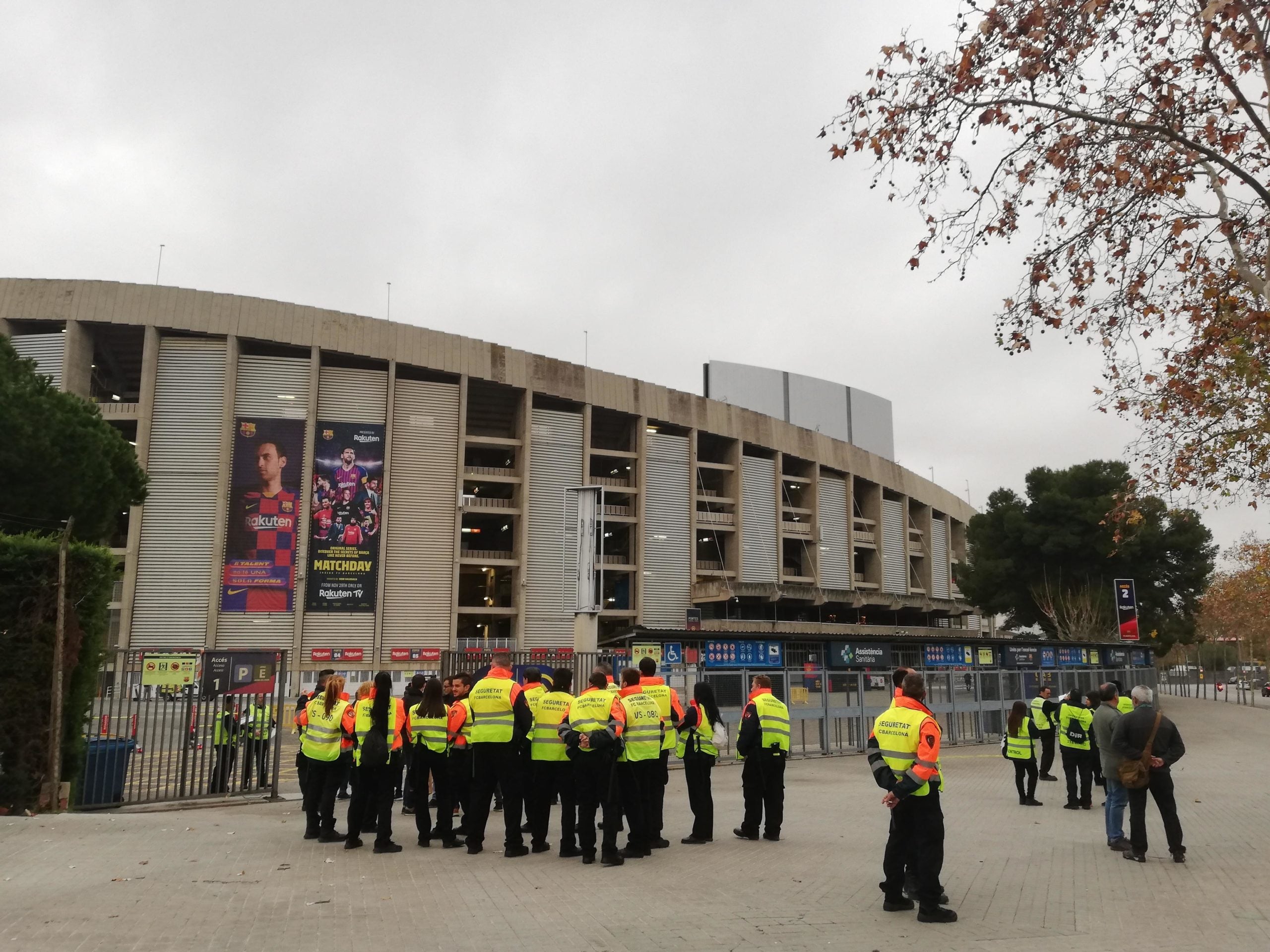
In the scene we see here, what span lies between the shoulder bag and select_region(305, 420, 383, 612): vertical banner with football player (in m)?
41.3

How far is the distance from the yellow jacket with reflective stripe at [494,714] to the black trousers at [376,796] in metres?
0.99

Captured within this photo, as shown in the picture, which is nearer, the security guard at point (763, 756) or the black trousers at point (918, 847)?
the black trousers at point (918, 847)

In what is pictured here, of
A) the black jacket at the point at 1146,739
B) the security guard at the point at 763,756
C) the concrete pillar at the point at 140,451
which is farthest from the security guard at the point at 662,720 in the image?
the concrete pillar at the point at 140,451

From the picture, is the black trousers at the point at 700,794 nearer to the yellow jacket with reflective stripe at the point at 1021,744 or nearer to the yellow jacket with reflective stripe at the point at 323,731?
the yellow jacket with reflective stripe at the point at 323,731

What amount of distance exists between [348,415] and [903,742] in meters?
43.8

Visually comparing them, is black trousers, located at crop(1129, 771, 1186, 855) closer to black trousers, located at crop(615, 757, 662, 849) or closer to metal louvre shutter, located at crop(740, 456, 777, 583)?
black trousers, located at crop(615, 757, 662, 849)

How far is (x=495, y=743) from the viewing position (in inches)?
354

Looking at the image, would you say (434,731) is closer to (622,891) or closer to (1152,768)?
(622,891)

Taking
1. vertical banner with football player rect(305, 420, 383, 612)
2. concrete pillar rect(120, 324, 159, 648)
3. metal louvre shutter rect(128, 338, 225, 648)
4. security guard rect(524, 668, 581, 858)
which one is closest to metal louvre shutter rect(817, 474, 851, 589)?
vertical banner with football player rect(305, 420, 383, 612)

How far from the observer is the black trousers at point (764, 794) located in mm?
9938

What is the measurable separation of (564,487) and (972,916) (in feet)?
150

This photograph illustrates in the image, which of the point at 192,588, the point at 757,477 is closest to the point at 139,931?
the point at 192,588

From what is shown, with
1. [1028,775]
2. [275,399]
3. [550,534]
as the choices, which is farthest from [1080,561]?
[275,399]

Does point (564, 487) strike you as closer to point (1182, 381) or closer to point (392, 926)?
point (1182, 381)
